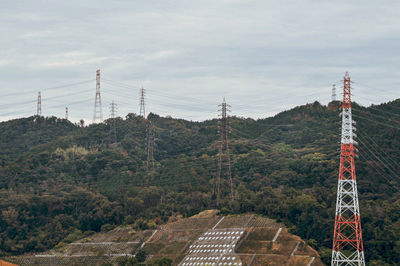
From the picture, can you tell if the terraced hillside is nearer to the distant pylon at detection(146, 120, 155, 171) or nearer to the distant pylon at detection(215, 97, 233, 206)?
the distant pylon at detection(215, 97, 233, 206)

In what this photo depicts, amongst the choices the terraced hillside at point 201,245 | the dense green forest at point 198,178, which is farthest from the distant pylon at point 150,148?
the terraced hillside at point 201,245

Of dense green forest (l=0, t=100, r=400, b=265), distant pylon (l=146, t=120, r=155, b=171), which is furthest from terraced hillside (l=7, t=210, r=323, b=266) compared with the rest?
distant pylon (l=146, t=120, r=155, b=171)

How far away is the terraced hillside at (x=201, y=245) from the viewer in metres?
100

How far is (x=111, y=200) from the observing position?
140 m

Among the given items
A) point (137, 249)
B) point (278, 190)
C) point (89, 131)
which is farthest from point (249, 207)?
point (89, 131)

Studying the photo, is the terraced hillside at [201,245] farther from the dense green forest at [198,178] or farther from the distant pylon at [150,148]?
the distant pylon at [150,148]

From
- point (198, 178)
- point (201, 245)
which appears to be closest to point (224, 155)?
point (198, 178)

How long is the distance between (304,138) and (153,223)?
4738 cm

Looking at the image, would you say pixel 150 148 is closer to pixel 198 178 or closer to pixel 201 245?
pixel 198 178

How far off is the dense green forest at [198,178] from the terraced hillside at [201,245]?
9.96 feet

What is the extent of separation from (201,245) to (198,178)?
116 ft

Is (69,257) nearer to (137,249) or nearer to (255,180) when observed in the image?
(137,249)

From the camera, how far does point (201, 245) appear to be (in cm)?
10881

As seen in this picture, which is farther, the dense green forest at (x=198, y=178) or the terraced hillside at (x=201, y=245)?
the dense green forest at (x=198, y=178)
